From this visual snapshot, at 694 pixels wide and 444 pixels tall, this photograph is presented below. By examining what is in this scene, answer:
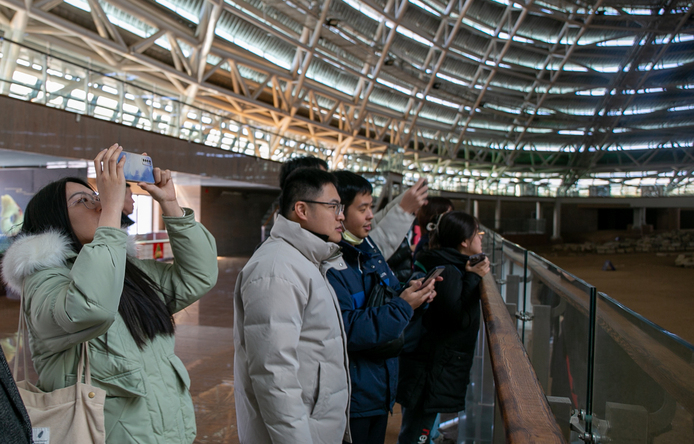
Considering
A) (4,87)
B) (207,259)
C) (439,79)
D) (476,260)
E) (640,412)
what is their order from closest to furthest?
(640,412)
(207,259)
(476,260)
(4,87)
(439,79)

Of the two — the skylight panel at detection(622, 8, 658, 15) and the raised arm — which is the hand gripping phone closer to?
the raised arm

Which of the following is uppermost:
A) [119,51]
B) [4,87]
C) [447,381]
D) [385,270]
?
[119,51]

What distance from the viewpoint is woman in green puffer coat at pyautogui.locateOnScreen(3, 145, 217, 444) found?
149 centimetres

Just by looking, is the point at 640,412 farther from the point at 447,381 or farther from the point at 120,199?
the point at 120,199

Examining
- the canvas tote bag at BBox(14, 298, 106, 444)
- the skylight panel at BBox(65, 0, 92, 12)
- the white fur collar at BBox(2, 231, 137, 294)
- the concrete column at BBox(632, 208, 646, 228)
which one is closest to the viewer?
the canvas tote bag at BBox(14, 298, 106, 444)

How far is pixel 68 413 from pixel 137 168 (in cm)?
86

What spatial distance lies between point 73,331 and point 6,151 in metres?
8.05

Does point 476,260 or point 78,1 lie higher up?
point 78,1

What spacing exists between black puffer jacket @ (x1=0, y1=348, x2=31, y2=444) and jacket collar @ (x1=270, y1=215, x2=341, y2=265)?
114 cm

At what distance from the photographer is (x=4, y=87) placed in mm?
7492

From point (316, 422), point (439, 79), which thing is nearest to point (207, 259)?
point (316, 422)

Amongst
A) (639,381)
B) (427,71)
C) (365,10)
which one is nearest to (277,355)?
(639,381)

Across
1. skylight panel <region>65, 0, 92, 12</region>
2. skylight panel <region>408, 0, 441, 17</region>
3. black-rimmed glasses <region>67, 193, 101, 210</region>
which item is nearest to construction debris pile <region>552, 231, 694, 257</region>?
skylight panel <region>408, 0, 441, 17</region>

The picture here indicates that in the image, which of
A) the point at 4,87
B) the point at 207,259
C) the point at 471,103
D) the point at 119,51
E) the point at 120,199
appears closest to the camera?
the point at 120,199
